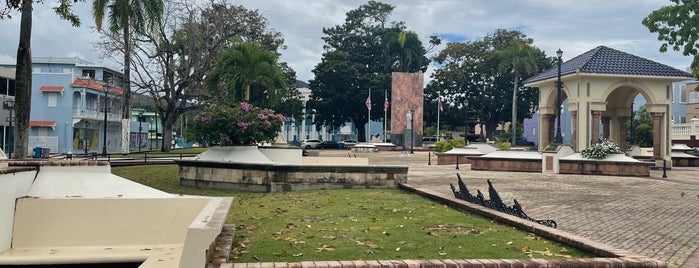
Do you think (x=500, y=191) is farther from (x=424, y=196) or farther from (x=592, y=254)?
(x=592, y=254)

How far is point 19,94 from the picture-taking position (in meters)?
14.2

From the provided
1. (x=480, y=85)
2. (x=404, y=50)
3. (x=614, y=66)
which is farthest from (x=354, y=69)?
(x=614, y=66)

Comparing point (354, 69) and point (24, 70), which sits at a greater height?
point (354, 69)

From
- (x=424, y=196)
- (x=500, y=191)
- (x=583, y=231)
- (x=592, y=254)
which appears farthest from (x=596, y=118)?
(x=592, y=254)

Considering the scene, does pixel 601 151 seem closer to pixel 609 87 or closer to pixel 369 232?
pixel 609 87

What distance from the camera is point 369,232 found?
7.32 metres

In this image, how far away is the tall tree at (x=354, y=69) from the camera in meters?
63.0

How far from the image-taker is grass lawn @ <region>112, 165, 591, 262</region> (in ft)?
19.3

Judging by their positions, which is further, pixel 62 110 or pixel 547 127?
pixel 62 110

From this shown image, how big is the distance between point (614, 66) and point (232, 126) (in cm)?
2117

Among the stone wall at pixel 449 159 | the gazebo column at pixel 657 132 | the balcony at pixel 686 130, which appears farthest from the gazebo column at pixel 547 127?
the balcony at pixel 686 130

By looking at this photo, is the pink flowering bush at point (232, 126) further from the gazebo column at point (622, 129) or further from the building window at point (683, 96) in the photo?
the building window at point (683, 96)

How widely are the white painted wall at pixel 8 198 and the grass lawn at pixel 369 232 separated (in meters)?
2.82

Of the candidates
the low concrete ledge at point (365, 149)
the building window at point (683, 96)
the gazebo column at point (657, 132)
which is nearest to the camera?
the gazebo column at point (657, 132)
